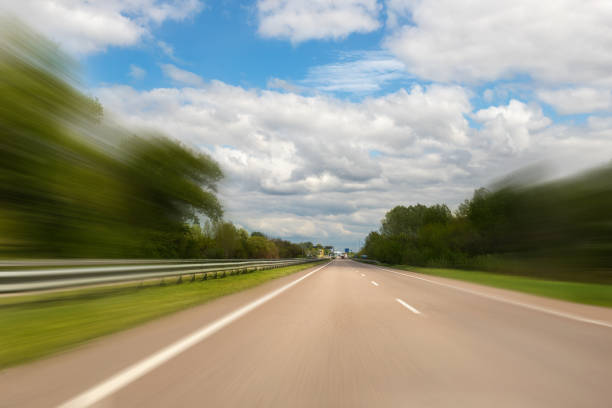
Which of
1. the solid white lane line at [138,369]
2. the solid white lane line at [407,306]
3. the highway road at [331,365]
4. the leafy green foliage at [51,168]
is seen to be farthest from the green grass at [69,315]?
the leafy green foliage at [51,168]

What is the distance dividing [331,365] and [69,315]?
530 cm

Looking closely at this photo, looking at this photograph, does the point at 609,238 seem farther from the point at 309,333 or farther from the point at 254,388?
the point at 254,388

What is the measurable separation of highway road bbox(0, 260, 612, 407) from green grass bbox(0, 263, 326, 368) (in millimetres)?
370

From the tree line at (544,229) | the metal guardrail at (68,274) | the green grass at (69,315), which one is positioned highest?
the tree line at (544,229)

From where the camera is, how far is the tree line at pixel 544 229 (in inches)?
928

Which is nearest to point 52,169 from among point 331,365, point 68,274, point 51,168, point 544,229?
point 51,168

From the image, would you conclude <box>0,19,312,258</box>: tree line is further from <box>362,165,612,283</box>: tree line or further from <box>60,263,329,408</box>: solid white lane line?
<box>362,165,612,283</box>: tree line

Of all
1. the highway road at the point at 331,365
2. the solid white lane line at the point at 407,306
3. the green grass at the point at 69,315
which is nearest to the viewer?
the highway road at the point at 331,365

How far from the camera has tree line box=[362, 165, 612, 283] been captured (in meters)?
23.6

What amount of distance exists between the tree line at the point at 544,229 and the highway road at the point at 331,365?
62.0ft

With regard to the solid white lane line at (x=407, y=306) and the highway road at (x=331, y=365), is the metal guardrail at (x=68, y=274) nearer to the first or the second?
the highway road at (x=331, y=365)

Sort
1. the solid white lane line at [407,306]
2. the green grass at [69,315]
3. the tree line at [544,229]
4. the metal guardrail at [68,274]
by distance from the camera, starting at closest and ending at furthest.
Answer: the green grass at [69,315] < the metal guardrail at [68,274] < the solid white lane line at [407,306] < the tree line at [544,229]

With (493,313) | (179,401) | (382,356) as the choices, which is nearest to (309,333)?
(382,356)

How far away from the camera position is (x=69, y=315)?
7.43 m
